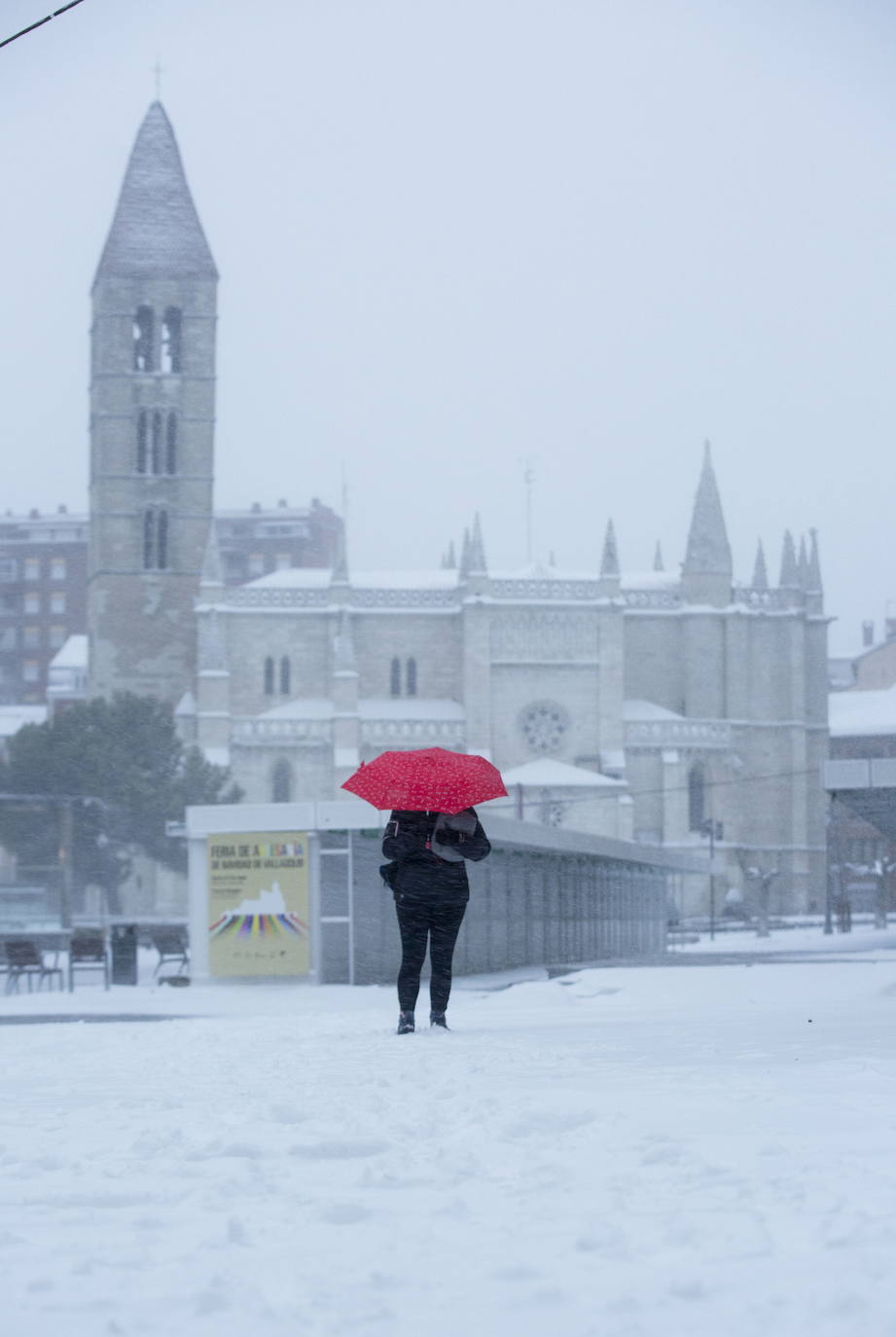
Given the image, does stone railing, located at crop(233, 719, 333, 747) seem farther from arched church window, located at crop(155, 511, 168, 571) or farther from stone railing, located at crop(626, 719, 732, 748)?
stone railing, located at crop(626, 719, 732, 748)

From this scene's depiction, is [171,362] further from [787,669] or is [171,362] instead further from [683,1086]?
[683,1086]

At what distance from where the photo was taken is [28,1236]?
14.4 ft

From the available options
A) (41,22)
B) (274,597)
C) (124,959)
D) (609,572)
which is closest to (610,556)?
(609,572)

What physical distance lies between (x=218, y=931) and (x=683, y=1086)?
52.3ft

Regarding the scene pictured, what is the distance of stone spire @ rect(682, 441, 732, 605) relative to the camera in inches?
2783

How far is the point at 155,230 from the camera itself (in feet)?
234

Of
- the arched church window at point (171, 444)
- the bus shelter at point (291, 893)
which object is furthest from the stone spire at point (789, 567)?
the bus shelter at point (291, 893)

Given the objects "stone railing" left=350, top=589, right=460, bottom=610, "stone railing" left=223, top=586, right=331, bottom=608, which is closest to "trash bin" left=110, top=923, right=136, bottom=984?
"stone railing" left=223, top=586, right=331, bottom=608

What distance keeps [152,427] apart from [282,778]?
14.1m

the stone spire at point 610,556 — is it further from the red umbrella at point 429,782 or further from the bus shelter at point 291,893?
the red umbrella at point 429,782

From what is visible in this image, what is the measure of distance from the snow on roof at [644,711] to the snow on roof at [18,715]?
43423 mm

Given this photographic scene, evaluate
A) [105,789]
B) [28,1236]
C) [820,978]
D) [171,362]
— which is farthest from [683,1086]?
[171,362]

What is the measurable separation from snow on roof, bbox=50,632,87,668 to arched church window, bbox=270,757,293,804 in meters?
43.6

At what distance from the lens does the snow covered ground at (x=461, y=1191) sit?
367 centimetres
